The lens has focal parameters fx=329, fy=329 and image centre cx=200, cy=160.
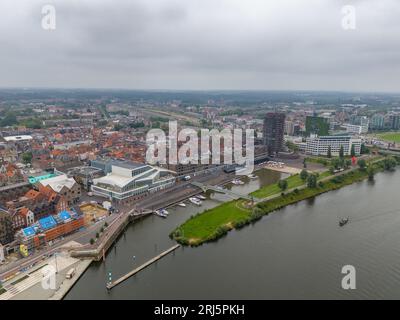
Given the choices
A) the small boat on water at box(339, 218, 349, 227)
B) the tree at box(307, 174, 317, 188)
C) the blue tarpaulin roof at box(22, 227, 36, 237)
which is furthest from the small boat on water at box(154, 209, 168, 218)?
the tree at box(307, 174, 317, 188)

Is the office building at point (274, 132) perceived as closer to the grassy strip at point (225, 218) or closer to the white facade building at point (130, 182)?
the grassy strip at point (225, 218)

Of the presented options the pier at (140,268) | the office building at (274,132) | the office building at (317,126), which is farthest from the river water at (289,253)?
the office building at (317,126)

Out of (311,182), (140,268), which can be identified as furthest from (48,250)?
(311,182)

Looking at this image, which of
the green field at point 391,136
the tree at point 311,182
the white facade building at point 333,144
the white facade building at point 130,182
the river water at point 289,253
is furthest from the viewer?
the green field at point 391,136

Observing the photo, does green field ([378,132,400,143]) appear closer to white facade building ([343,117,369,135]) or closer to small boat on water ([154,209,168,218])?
white facade building ([343,117,369,135])

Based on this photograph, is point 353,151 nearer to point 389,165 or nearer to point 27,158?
point 389,165
